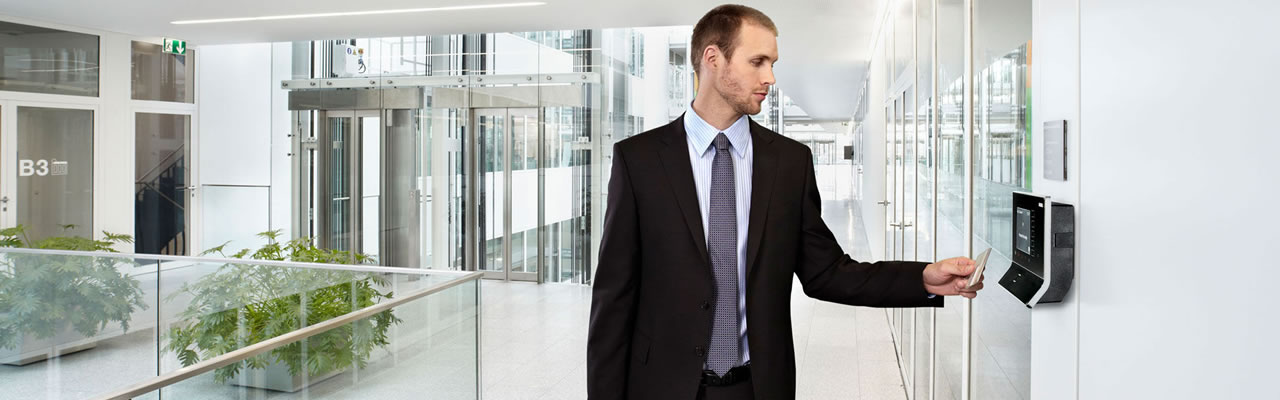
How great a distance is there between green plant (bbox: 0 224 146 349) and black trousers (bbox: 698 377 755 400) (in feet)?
17.1

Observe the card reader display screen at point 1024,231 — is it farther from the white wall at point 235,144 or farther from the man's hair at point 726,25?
the white wall at point 235,144

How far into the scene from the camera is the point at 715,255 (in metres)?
1.64

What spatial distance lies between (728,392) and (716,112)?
55 cm

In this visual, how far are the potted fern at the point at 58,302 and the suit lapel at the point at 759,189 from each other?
5290 mm

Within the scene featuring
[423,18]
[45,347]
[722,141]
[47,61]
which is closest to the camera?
[722,141]

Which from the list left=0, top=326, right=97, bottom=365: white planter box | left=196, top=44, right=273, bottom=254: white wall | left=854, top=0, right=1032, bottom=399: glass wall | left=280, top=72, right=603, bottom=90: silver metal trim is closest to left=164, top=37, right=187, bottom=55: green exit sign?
left=196, top=44, right=273, bottom=254: white wall

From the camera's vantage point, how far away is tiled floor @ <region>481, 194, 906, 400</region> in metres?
4.75

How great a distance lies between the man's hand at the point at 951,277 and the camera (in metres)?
1.49

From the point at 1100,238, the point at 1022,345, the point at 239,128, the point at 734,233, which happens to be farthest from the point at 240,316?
the point at 239,128

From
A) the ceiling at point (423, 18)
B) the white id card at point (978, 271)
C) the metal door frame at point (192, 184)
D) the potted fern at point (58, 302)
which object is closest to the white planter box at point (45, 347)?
the potted fern at point (58, 302)

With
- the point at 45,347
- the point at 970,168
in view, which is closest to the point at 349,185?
the point at 45,347

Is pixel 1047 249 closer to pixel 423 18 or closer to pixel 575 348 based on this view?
pixel 575 348

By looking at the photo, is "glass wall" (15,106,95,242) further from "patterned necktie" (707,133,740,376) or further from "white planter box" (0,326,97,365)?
"patterned necktie" (707,133,740,376)

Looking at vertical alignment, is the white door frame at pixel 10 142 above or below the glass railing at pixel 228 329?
above
